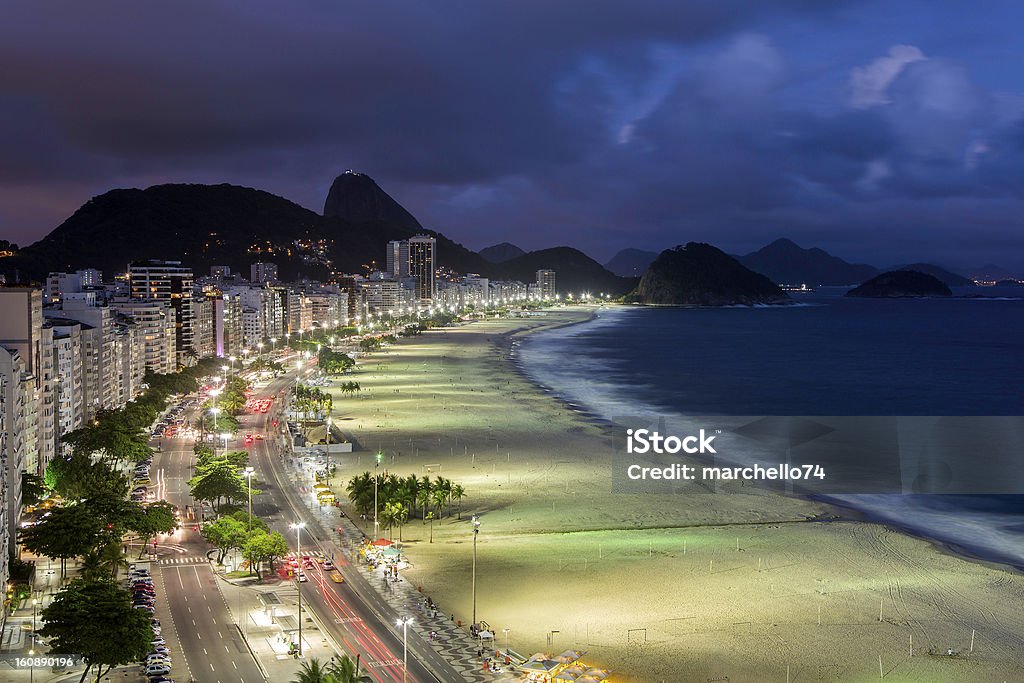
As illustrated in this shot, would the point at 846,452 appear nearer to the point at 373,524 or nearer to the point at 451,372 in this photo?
the point at 373,524

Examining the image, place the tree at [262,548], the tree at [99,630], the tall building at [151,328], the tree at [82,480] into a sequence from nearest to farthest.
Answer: the tree at [99,630] → the tree at [262,548] → the tree at [82,480] → the tall building at [151,328]

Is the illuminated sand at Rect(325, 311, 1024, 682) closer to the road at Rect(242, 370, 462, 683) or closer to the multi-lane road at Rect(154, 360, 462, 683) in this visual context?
the road at Rect(242, 370, 462, 683)

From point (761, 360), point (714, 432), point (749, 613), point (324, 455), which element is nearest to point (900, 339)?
point (761, 360)

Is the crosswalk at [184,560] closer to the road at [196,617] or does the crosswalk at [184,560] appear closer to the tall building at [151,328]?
the road at [196,617]

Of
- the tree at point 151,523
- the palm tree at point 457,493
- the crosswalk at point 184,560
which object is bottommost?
the crosswalk at point 184,560

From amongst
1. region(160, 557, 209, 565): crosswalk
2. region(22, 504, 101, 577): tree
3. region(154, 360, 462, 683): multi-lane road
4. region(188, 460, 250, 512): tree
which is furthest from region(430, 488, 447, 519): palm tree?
region(22, 504, 101, 577): tree

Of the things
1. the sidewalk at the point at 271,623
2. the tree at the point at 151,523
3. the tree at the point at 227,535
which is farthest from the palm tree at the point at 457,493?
the tree at the point at 151,523
